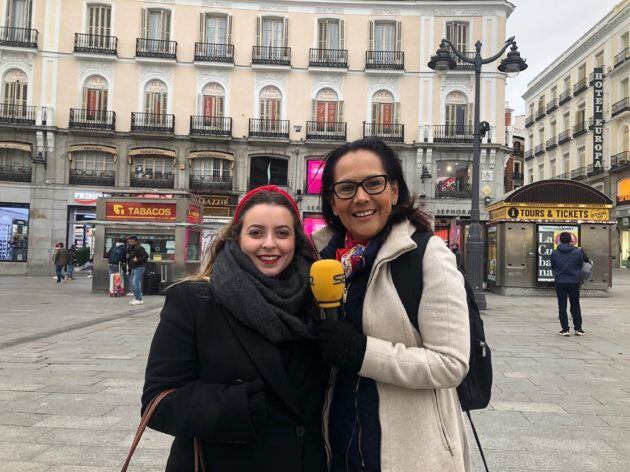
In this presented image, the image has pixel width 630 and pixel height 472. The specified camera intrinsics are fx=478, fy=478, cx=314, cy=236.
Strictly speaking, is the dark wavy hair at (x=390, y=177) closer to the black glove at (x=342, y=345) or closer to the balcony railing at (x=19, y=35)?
the black glove at (x=342, y=345)

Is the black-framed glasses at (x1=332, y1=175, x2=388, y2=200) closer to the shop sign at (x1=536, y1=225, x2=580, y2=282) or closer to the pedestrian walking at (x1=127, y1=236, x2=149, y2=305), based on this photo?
the pedestrian walking at (x1=127, y1=236, x2=149, y2=305)

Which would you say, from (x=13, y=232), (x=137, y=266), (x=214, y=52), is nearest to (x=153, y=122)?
(x=214, y=52)

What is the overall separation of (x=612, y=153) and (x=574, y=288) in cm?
3165

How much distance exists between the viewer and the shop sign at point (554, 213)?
49.5ft

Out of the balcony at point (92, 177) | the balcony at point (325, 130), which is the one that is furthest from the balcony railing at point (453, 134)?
the balcony at point (92, 177)

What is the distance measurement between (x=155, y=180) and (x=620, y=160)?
30615 mm

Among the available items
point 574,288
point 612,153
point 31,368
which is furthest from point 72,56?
point 612,153

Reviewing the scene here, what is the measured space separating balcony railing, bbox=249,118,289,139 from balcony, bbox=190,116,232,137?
1199mm

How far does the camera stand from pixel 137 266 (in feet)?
42.3

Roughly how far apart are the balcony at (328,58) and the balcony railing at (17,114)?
1426 cm

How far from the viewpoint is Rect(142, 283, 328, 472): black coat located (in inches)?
60.7

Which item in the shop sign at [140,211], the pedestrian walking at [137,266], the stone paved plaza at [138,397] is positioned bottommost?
the stone paved plaza at [138,397]

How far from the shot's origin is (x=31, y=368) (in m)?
5.70

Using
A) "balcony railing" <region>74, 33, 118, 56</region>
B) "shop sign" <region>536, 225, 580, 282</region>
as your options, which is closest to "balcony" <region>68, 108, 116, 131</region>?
"balcony railing" <region>74, 33, 118, 56</region>
